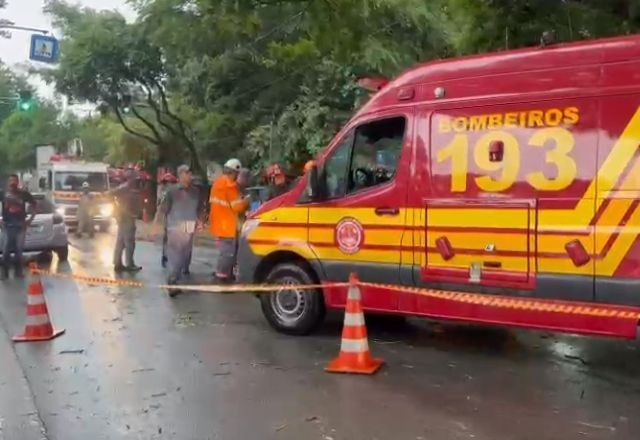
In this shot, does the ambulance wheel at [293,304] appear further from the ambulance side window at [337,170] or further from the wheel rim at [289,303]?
→ the ambulance side window at [337,170]

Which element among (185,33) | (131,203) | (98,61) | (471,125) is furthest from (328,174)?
(98,61)

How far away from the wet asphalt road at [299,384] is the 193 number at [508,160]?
1564mm

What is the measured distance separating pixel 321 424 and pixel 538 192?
8.44ft

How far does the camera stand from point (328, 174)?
25.2 feet

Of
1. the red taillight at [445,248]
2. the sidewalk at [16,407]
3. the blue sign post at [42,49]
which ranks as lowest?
the sidewalk at [16,407]

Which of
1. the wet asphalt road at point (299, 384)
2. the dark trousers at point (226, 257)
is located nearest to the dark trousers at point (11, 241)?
the dark trousers at point (226, 257)

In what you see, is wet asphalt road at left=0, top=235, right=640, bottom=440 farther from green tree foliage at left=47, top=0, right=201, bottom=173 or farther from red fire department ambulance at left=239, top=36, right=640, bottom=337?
green tree foliage at left=47, top=0, right=201, bottom=173

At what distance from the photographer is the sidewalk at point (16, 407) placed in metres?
5.12

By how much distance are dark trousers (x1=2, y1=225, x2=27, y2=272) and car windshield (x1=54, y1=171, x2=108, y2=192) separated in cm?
1303

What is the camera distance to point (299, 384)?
6215 millimetres

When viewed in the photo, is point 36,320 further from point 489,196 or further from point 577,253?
point 577,253

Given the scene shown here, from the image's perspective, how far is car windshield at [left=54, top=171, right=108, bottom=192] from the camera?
2656 centimetres

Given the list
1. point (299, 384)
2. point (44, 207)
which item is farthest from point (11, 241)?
point (299, 384)

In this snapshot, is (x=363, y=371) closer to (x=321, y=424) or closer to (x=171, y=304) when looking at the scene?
(x=321, y=424)
